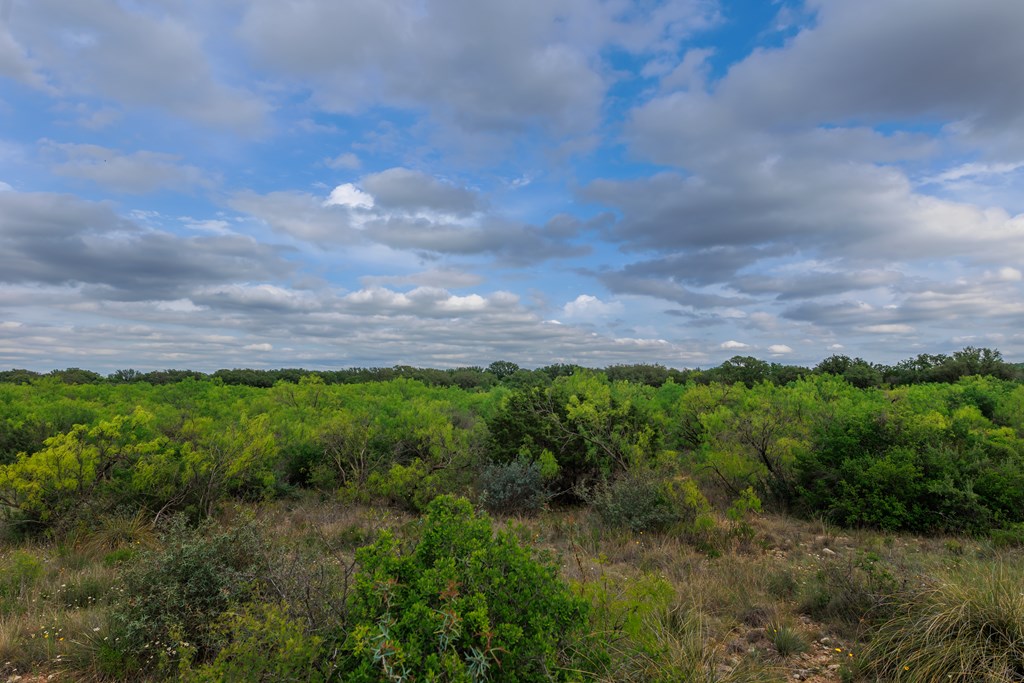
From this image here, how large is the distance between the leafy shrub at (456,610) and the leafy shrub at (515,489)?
21.3 feet

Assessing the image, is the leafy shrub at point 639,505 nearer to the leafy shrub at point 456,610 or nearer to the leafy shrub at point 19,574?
the leafy shrub at point 456,610

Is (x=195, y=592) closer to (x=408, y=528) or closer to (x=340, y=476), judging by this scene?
(x=408, y=528)

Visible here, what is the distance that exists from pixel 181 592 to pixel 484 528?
3.06 meters

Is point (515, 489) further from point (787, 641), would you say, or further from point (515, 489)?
point (787, 641)

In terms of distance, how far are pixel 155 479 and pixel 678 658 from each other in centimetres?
815

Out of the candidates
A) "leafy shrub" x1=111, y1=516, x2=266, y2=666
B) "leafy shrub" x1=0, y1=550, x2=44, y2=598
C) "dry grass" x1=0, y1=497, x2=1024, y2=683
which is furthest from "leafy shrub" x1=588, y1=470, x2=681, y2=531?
"leafy shrub" x1=0, y1=550, x2=44, y2=598

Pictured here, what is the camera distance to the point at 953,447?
966 cm

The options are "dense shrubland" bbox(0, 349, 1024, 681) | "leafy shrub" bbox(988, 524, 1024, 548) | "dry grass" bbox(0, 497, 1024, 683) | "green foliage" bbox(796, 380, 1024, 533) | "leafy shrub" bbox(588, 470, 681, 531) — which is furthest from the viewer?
"green foliage" bbox(796, 380, 1024, 533)

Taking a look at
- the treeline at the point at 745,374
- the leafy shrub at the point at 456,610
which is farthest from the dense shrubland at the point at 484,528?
the treeline at the point at 745,374

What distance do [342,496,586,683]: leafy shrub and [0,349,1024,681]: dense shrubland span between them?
0.05 ft

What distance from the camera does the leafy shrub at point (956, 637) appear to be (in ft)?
12.9

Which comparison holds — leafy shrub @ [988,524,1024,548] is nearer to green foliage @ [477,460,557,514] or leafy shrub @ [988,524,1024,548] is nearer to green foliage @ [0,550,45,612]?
green foliage @ [477,460,557,514]

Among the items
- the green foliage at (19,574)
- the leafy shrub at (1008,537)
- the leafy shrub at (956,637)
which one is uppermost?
the leafy shrub at (956,637)

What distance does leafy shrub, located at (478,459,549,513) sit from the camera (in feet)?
32.9
